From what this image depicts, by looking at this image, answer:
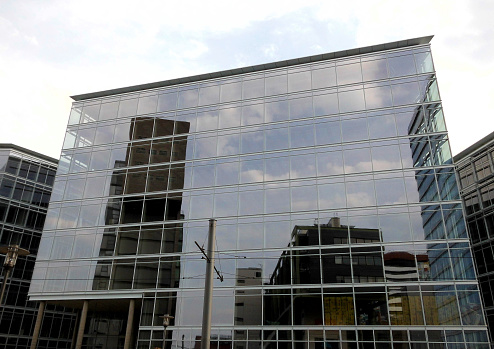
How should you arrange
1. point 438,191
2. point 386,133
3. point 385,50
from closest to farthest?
point 438,191, point 386,133, point 385,50

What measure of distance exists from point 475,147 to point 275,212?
1000 inches

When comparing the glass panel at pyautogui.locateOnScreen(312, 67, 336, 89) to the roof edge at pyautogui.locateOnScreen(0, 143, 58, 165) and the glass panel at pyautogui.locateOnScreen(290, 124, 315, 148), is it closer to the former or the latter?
the glass panel at pyautogui.locateOnScreen(290, 124, 315, 148)

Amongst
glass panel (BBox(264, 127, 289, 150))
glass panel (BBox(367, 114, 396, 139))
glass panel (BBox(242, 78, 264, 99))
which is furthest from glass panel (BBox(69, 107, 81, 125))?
glass panel (BBox(367, 114, 396, 139))

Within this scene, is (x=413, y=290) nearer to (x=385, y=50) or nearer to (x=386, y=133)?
(x=386, y=133)

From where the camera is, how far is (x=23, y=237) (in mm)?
51688

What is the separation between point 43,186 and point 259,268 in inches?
1453

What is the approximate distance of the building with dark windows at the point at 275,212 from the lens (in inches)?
1082

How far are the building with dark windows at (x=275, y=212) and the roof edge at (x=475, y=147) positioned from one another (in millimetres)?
14269

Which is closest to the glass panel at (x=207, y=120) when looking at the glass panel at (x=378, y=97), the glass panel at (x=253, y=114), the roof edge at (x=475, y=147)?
the glass panel at (x=253, y=114)

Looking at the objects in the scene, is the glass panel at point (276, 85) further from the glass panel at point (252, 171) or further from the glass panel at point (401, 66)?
the glass panel at point (401, 66)

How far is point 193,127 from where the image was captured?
124ft

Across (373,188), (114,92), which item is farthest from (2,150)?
(373,188)

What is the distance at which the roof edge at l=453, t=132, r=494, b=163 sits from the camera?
41700 mm

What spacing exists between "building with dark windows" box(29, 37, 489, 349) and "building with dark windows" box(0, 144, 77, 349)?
521 inches
